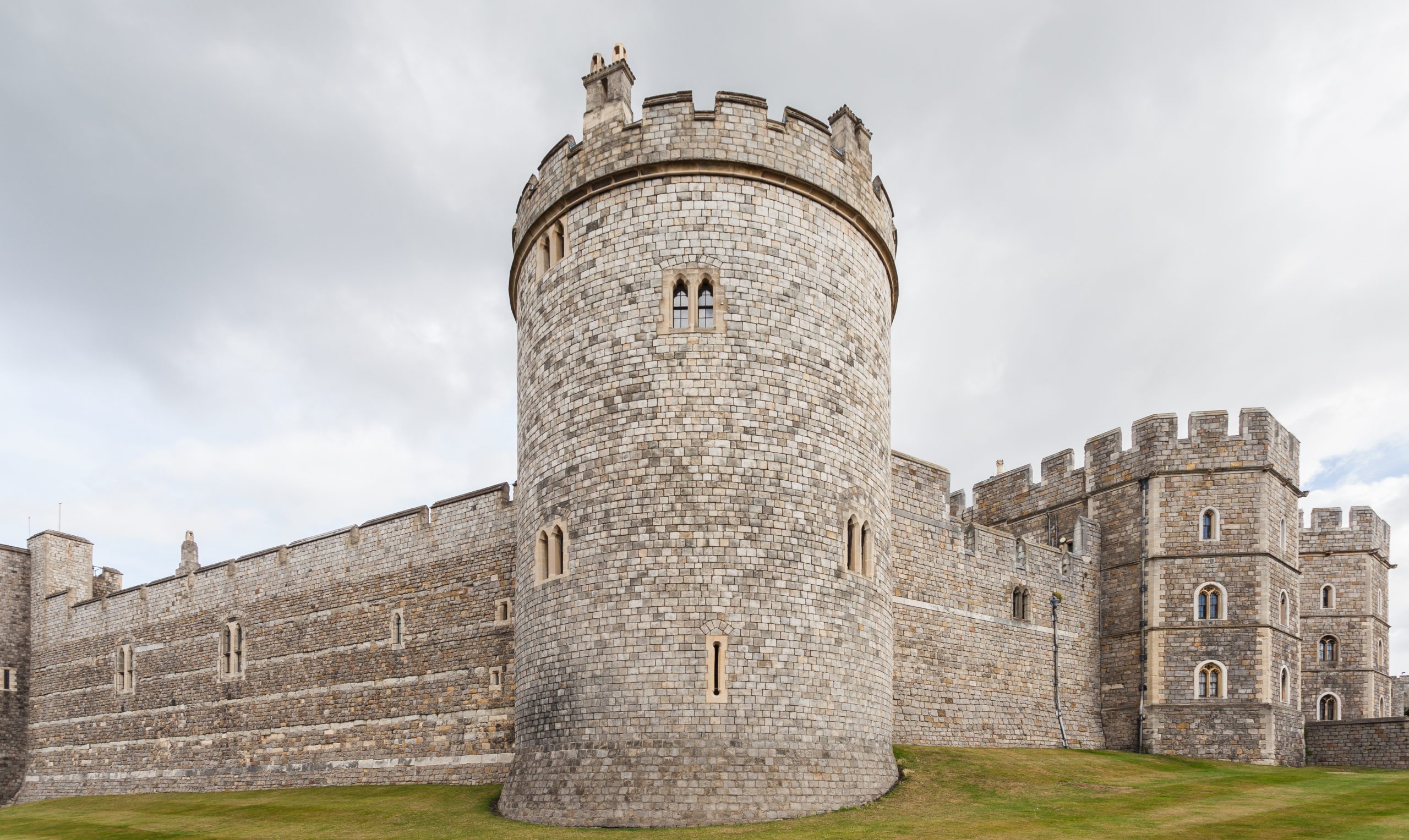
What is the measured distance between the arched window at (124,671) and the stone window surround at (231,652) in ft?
15.4

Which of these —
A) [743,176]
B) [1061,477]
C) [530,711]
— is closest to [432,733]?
[530,711]

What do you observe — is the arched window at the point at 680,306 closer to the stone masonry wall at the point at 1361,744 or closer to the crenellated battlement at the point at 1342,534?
the stone masonry wall at the point at 1361,744

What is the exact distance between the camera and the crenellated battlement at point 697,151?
18156mm

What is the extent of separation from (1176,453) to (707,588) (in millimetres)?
16200

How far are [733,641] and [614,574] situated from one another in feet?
7.04

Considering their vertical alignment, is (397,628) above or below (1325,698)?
above

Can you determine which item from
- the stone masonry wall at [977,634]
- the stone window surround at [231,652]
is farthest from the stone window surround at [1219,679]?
the stone window surround at [231,652]

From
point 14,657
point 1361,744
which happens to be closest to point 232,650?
point 14,657

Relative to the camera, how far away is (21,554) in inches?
1491

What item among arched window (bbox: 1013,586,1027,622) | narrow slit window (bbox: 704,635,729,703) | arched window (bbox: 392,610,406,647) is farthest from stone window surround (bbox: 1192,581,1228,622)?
arched window (bbox: 392,610,406,647)

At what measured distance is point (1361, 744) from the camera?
2770 cm

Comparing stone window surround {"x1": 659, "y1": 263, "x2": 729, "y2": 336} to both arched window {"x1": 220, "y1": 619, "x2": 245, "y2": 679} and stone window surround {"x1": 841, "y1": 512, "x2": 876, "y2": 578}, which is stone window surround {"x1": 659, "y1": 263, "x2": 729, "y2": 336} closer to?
stone window surround {"x1": 841, "y1": 512, "x2": 876, "y2": 578}

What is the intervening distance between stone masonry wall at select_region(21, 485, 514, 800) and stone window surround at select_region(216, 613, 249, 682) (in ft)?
0.44

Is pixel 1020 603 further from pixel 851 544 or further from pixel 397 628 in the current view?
pixel 397 628
